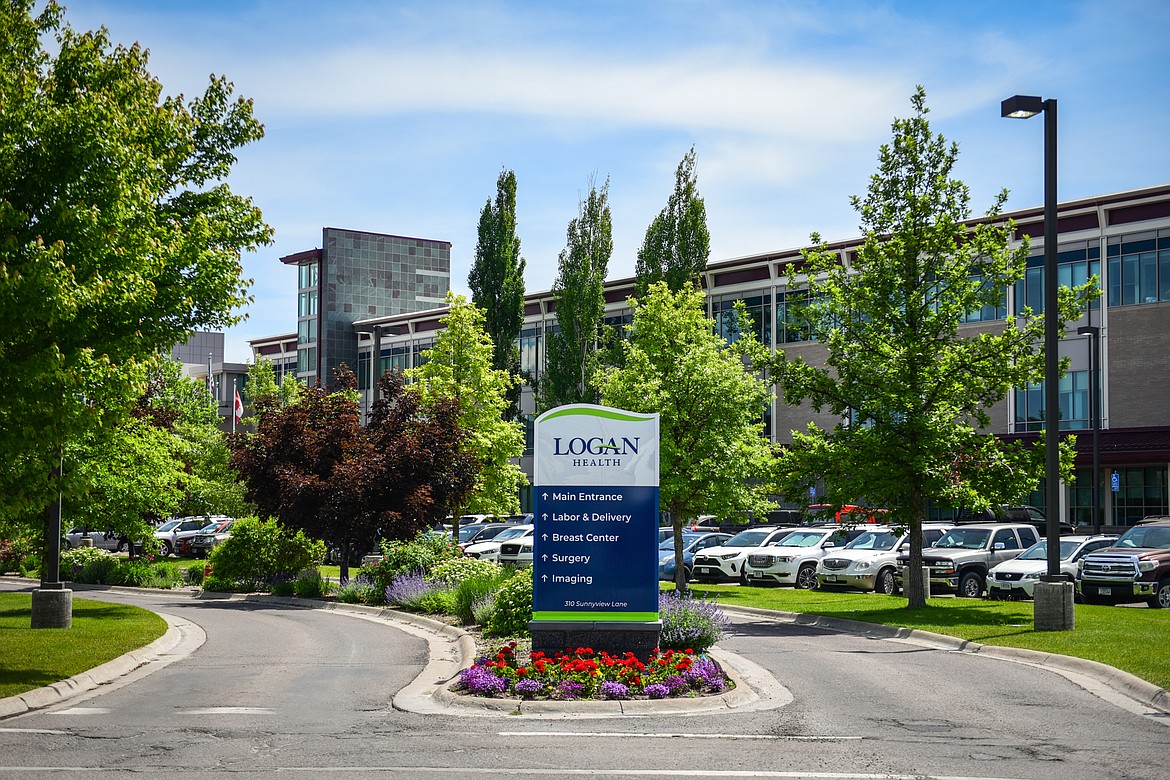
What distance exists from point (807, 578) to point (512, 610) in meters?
15.1

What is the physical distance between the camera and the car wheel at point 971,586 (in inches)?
1131

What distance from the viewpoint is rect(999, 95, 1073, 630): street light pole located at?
19.0m

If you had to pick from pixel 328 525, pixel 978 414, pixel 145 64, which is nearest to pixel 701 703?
pixel 145 64

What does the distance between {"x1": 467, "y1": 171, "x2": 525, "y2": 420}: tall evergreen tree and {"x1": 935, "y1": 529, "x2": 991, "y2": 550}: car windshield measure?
108ft

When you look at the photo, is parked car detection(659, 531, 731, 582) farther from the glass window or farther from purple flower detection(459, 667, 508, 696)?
purple flower detection(459, 667, 508, 696)

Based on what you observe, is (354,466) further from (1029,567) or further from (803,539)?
(1029,567)

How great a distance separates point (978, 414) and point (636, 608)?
12.4 metres

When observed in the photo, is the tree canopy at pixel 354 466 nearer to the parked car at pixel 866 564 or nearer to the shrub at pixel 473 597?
the shrub at pixel 473 597

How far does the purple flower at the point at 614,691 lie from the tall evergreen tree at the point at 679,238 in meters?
45.3

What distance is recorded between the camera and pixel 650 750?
9977 mm

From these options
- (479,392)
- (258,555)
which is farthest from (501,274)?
(258,555)

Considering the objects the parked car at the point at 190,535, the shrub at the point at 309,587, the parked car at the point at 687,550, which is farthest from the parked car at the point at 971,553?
the parked car at the point at 190,535

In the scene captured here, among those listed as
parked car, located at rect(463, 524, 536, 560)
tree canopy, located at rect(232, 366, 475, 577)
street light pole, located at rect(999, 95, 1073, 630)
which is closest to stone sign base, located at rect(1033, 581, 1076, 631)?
street light pole, located at rect(999, 95, 1073, 630)

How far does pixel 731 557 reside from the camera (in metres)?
33.4
